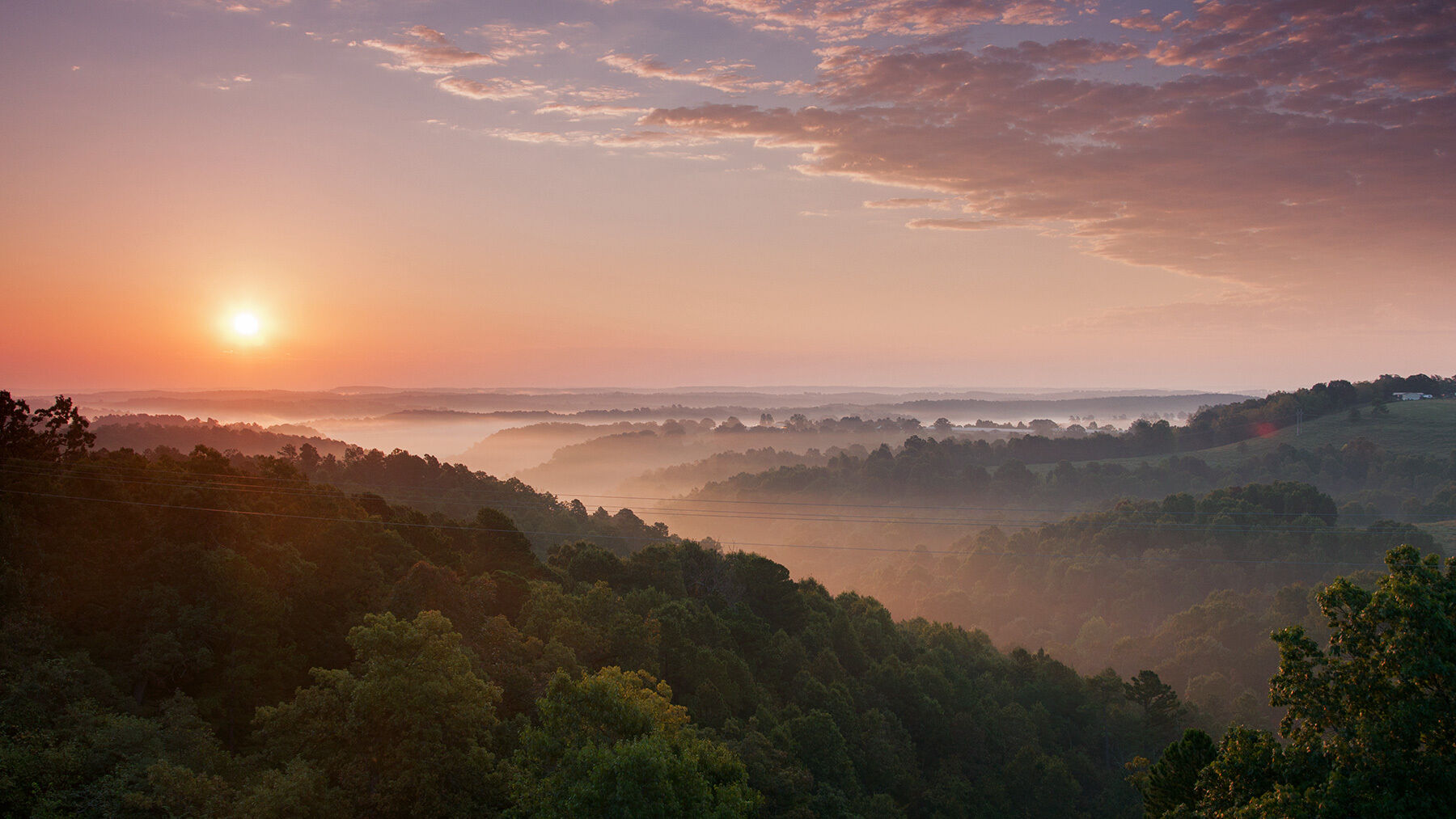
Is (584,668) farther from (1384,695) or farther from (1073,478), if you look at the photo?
(1073,478)

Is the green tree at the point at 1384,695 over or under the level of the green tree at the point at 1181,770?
over

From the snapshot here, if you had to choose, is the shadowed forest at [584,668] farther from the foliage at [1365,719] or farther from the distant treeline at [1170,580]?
the distant treeline at [1170,580]

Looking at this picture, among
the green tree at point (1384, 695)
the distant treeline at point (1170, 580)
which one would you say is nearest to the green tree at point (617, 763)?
the green tree at point (1384, 695)

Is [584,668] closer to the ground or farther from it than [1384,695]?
closer to the ground

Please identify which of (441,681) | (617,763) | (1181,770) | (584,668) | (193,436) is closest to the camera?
(617,763)

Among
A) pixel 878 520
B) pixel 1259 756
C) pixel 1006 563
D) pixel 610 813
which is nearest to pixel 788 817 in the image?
pixel 610 813

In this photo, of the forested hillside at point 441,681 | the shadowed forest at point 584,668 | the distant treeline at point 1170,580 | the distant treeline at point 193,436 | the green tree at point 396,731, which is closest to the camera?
the shadowed forest at point 584,668

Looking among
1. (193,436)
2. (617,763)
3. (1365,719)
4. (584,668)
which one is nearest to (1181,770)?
(1365,719)

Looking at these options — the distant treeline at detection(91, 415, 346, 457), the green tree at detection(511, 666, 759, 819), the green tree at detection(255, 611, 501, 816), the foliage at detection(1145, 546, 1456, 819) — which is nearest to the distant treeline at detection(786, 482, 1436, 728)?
the foliage at detection(1145, 546, 1456, 819)
